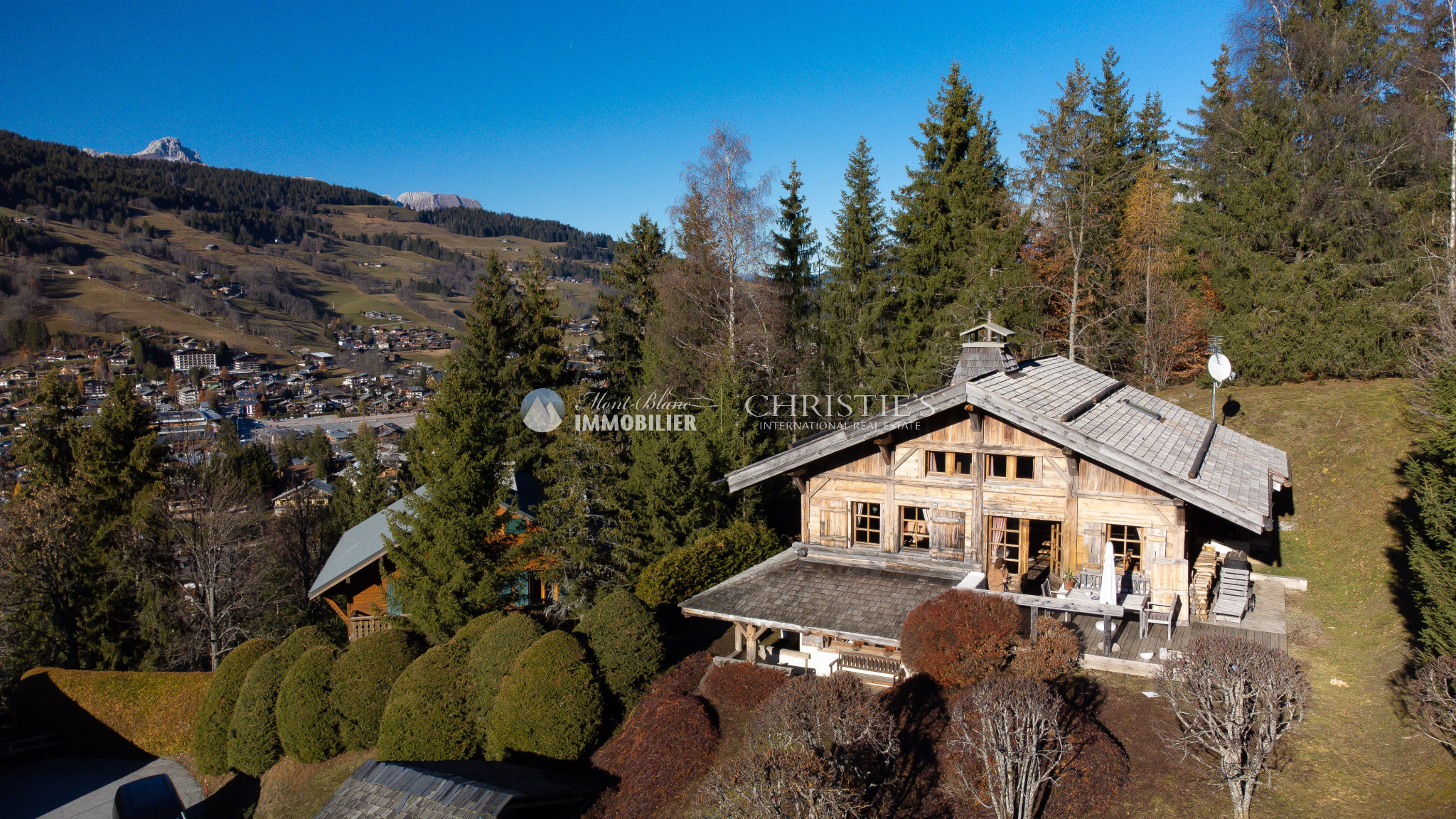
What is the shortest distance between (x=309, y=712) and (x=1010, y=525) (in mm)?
A: 17588

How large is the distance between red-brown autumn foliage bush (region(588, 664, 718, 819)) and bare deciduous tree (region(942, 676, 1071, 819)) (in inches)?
175

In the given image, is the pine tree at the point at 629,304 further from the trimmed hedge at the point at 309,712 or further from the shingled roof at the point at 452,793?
the shingled roof at the point at 452,793

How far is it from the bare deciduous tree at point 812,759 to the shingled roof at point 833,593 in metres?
2.51

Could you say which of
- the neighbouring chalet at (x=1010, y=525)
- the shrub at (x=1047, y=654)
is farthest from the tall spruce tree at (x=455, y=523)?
the shrub at (x=1047, y=654)

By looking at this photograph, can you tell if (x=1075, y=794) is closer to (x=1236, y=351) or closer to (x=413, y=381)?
(x=1236, y=351)

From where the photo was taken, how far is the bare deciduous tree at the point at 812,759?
731cm

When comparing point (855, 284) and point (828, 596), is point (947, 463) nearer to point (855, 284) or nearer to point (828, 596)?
point (828, 596)

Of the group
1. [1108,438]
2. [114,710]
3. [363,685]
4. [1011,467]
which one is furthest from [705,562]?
[114,710]

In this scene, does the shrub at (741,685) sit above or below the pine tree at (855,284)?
below

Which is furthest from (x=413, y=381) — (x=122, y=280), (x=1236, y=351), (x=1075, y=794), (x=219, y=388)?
(x=1075, y=794)


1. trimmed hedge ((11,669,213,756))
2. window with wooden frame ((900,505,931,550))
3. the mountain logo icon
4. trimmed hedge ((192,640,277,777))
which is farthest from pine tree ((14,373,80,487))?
window with wooden frame ((900,505,931,550))

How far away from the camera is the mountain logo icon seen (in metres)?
32.1

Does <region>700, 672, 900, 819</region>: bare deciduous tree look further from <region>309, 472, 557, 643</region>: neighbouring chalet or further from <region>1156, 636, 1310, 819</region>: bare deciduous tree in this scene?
<region>309, 472, 557, 643</region>: neighbouring chalet

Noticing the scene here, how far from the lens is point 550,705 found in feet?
48.3
